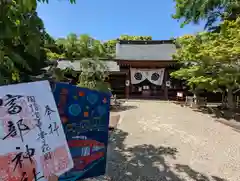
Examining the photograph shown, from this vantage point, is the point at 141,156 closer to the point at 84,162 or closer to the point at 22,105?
the point at 84,162

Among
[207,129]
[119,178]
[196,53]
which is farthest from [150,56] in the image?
[119,178]

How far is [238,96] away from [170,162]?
10.4 metres

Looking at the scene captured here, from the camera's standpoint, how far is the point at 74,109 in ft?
7.42

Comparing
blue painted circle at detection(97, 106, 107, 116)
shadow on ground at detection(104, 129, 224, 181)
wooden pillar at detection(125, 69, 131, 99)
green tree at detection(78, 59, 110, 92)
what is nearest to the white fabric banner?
wooden pillar at detection(125, 69, 131, 99)

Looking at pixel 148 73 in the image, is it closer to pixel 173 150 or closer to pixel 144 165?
pixel 173 150

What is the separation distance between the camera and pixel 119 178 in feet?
12.7

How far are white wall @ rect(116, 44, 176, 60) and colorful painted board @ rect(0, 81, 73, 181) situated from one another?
15605mm

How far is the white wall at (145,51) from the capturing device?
57.0 feet

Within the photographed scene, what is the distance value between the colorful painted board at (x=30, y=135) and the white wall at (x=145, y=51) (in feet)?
51.2

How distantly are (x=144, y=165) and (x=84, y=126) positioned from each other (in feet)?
8.18

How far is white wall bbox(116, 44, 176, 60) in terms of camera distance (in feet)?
57.0

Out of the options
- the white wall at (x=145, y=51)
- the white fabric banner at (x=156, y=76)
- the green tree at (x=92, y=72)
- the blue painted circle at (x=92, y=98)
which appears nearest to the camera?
the blue painted circle at (x=92, y=98)

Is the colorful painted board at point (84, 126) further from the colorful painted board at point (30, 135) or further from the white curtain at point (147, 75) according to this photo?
the white curtain at point (147, 75)

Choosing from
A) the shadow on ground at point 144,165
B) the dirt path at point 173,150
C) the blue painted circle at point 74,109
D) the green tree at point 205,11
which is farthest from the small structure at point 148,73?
the blue painted circle at point 74,109
